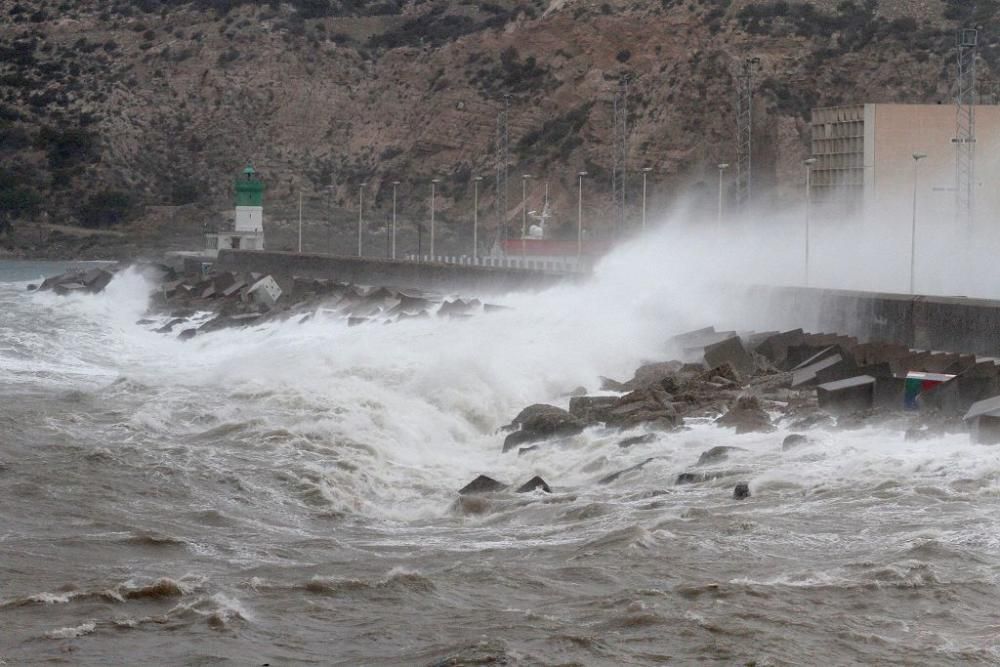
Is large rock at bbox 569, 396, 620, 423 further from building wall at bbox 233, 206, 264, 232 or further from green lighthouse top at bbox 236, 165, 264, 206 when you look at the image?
building wall at bbox 233, 206, 264, 232

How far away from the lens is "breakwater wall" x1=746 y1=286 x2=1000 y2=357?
19.3 m

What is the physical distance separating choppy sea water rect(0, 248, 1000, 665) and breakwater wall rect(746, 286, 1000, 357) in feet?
15.1

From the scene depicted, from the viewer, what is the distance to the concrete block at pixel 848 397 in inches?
634

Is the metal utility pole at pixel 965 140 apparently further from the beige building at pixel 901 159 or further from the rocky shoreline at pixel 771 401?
the rocky shoreline at pixel 771 401

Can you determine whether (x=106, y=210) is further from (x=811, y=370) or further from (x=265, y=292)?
(x=811, y=370)

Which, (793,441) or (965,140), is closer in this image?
(793,441)

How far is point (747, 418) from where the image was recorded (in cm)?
1561

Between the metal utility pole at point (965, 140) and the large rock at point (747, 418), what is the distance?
19700mm

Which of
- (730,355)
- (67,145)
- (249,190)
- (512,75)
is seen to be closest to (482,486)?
(730,355)

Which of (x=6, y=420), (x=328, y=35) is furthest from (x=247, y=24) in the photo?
(x=6, y=420)

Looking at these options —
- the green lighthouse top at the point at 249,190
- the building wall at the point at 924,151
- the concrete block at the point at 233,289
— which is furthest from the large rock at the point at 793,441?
the green lighthouse top at the point at 249,190

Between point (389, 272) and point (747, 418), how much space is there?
2792 cm

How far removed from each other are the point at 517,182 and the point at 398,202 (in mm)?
7432

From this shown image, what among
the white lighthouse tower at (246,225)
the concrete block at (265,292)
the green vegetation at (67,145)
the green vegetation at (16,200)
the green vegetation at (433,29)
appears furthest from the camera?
the green vegetation at (433,29)
